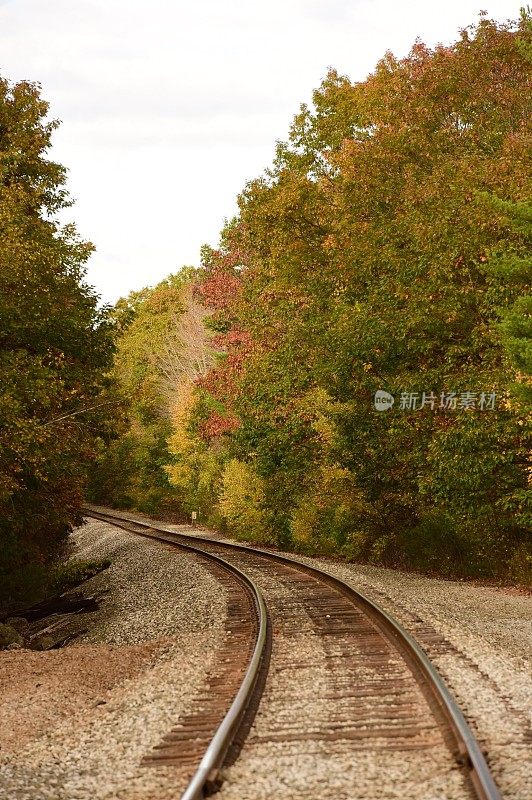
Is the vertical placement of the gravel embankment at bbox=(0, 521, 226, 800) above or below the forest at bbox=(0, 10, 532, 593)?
below

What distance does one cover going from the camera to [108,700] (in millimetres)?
9938

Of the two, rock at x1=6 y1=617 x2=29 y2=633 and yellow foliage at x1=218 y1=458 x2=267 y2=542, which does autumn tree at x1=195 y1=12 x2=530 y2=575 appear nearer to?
yellow foliage at x1=218 y1=458 x2=267 y2=542

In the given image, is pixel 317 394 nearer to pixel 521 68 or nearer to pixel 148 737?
pixel 521 68

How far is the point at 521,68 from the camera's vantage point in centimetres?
2648

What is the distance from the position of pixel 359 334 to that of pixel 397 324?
1.42 metres

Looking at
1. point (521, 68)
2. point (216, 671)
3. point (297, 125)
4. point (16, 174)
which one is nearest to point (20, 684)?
point (216, 671)

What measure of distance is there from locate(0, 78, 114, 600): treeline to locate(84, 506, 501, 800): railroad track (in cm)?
608

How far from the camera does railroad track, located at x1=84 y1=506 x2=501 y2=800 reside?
716 centimetres

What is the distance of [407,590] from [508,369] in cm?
538

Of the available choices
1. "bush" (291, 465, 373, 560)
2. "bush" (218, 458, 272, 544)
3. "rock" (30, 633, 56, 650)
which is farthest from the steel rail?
"bush" (218, 458, 272, 544)

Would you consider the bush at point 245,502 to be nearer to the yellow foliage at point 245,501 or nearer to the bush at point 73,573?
the yellow foliage at point 245,501

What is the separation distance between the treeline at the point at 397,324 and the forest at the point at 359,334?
0.07 metres

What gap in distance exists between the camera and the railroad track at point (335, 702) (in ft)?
23.5

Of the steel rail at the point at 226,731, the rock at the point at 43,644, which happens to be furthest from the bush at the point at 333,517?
the steel rail at the point at 226,731
